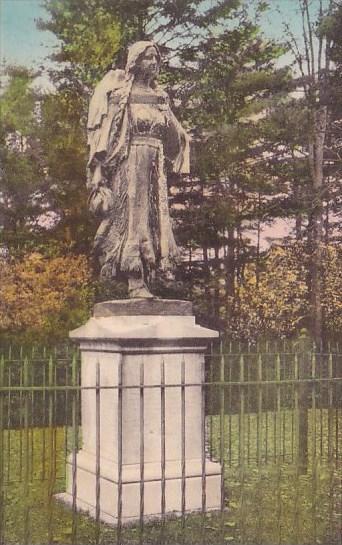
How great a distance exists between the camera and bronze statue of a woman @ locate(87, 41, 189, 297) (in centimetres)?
708

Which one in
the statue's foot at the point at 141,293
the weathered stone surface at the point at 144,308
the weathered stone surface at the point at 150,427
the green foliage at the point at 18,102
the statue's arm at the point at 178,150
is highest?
the green foliage at the point at 18,102

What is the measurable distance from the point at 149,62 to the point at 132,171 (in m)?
1.04

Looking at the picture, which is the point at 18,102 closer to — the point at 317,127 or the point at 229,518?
the point at 317,127

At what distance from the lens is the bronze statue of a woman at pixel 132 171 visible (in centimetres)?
708

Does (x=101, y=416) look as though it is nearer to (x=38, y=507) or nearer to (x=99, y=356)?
(x=99, y=356)

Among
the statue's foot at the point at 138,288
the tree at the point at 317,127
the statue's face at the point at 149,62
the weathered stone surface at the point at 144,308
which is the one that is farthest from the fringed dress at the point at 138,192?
the tree at the point at 317,127

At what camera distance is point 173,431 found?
6.65 metres

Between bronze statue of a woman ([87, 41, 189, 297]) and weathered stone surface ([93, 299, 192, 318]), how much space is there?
0.64 feet

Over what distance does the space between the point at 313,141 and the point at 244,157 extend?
1.66 meters

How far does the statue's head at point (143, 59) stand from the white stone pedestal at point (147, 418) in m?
2.17

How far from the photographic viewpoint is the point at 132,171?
23.2ft

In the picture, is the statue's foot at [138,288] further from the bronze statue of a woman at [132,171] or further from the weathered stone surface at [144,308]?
the weathered stone surface at [144,308]

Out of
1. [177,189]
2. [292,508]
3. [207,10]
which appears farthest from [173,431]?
[207,10]

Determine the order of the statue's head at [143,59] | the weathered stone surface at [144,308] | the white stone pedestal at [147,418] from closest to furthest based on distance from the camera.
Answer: the white stone pedestal at [147,418] < the weathered stone surface at [144,308] < the statue's head at [143,59]
